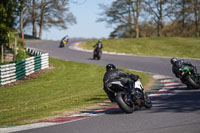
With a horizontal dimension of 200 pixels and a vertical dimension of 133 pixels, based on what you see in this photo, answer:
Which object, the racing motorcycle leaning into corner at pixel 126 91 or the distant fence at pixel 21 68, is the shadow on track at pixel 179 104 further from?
the distant fence at pixel 21 68

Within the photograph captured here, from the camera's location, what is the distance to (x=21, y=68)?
21547 mm

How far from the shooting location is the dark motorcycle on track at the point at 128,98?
8227 mm

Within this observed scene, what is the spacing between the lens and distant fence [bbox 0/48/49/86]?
19.5m

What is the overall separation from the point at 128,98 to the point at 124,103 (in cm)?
22

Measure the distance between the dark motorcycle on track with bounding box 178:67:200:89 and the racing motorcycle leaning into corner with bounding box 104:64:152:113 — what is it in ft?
14.6

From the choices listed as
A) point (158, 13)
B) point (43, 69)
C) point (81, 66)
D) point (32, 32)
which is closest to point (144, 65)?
point (81, 66)

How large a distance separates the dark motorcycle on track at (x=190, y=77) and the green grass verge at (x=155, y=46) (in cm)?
2280

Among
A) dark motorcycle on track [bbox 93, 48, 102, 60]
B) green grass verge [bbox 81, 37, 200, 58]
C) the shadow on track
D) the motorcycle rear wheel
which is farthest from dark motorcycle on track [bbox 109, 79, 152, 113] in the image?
green grass verge [bbox 81, 37, 200, 58]

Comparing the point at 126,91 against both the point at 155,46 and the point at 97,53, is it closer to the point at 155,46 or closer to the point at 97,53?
the point at 97,53

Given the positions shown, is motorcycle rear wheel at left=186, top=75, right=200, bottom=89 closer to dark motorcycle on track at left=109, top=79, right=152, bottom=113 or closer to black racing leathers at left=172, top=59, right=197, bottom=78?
black racing leathers at left=172, top=59, right=197, bottom=78

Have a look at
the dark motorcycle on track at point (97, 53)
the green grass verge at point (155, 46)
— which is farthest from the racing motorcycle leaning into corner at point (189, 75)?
the green grass verge at point (155, 46)

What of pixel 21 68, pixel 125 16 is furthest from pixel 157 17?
pixel 21 68

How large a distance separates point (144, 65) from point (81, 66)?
4499 millimetres

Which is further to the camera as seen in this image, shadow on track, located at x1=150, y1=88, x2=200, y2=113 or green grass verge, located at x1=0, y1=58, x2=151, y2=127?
green grass verge, located at x1=0, y1=58, x2=151, y2=127
